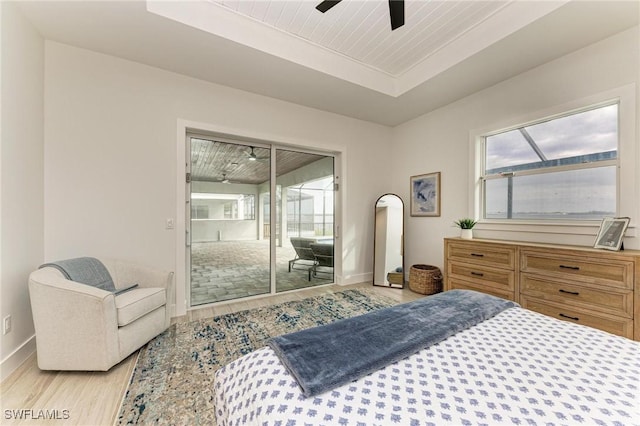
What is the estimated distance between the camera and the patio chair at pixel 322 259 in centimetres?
424

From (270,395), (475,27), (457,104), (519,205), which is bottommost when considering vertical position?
(270,395)

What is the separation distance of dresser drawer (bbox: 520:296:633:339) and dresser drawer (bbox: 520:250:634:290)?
10.6 inches

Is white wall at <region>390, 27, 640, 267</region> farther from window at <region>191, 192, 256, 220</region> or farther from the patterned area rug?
window at <region>191, 192, 256, 220</region>

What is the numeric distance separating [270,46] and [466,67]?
2169 mm

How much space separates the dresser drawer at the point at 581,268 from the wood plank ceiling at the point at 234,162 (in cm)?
319

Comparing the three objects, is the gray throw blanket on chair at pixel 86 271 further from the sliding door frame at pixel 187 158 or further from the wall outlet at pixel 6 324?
the sliding door frame at pixel 187 158

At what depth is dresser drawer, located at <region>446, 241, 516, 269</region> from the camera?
8.94ft

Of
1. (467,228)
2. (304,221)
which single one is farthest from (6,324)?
(467,228)

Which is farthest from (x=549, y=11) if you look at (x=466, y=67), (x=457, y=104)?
(x=457, y=104)

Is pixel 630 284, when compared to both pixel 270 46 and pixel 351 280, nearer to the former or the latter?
pixel 351 280

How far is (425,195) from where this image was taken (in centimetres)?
412

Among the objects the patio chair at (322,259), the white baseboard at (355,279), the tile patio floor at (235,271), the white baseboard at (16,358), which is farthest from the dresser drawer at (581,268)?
the white baseboard at (16,358)

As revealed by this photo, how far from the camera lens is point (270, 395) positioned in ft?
2.85

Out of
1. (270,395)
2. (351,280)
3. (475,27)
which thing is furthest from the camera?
(351,280)
